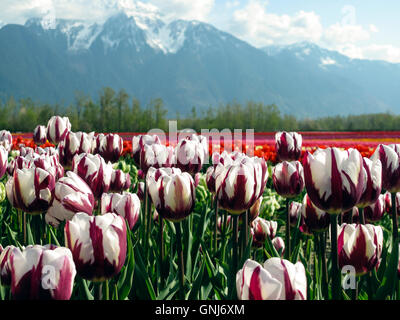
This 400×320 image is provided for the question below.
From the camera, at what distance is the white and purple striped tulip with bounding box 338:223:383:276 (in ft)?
5.42

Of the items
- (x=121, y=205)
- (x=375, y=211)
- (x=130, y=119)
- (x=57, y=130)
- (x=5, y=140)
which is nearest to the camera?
(x=121, y=205)

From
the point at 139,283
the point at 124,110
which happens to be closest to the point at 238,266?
the point at 139,283

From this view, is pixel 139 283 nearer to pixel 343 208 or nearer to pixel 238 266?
pixel 238 266

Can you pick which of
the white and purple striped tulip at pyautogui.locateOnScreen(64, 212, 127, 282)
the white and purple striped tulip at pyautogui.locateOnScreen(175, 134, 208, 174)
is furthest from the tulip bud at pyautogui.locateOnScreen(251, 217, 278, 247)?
the white and purple striped tulip at pyautogui.locateOnScreen(64, 212, 127, 282)

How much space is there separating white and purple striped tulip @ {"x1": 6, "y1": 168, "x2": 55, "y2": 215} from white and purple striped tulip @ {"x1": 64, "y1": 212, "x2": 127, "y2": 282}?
623 mm

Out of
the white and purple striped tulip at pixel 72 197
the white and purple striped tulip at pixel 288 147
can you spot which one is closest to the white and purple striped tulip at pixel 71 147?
the white and purple striped tulip at pixel 72 197

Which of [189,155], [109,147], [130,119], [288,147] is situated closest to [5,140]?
[109,147]

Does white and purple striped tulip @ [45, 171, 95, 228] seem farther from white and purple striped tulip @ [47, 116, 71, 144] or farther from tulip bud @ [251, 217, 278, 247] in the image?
white and purple striped tulip @ [47, 116, 71, 144]

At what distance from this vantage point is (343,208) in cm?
141

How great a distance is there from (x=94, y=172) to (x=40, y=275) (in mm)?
1018

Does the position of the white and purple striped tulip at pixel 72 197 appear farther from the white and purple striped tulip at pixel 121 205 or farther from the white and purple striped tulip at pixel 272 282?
the white and purple striped tulip at pixel 272 282

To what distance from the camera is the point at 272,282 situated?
1072 millimetres

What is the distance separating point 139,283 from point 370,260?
0.98 metres

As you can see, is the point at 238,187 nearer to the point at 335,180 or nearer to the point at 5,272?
the point at 335,180
